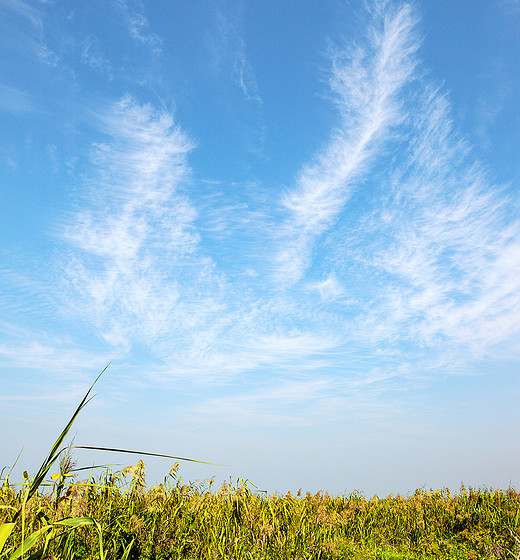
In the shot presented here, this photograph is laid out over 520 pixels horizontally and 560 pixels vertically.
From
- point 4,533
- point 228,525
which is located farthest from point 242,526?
point 4,533

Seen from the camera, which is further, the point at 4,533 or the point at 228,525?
the point at 228,525

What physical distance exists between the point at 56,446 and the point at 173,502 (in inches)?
144

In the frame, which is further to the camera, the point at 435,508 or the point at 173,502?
the point at 435,508

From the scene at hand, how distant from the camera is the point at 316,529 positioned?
5.80 m

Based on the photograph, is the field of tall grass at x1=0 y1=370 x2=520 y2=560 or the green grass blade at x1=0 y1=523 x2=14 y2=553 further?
the field of tall grass at x1=0 y1=370 x2=520 y2=560

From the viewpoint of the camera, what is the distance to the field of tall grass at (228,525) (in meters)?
3.97

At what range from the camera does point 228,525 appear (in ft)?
17.5

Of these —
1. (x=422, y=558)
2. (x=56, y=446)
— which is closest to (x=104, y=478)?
(x=56, y=446)

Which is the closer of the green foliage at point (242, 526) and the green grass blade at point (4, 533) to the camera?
the green grass blade at point (4, 533)

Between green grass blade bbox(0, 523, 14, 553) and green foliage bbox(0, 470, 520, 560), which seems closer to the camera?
green grass blade bbox(0, 523, 14, 553)

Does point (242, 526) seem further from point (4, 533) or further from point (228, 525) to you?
point (4, 533)

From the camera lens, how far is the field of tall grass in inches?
156

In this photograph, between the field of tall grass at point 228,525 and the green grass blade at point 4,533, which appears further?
the field of tall grass at point 228,525

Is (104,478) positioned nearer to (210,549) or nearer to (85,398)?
(210,549)
